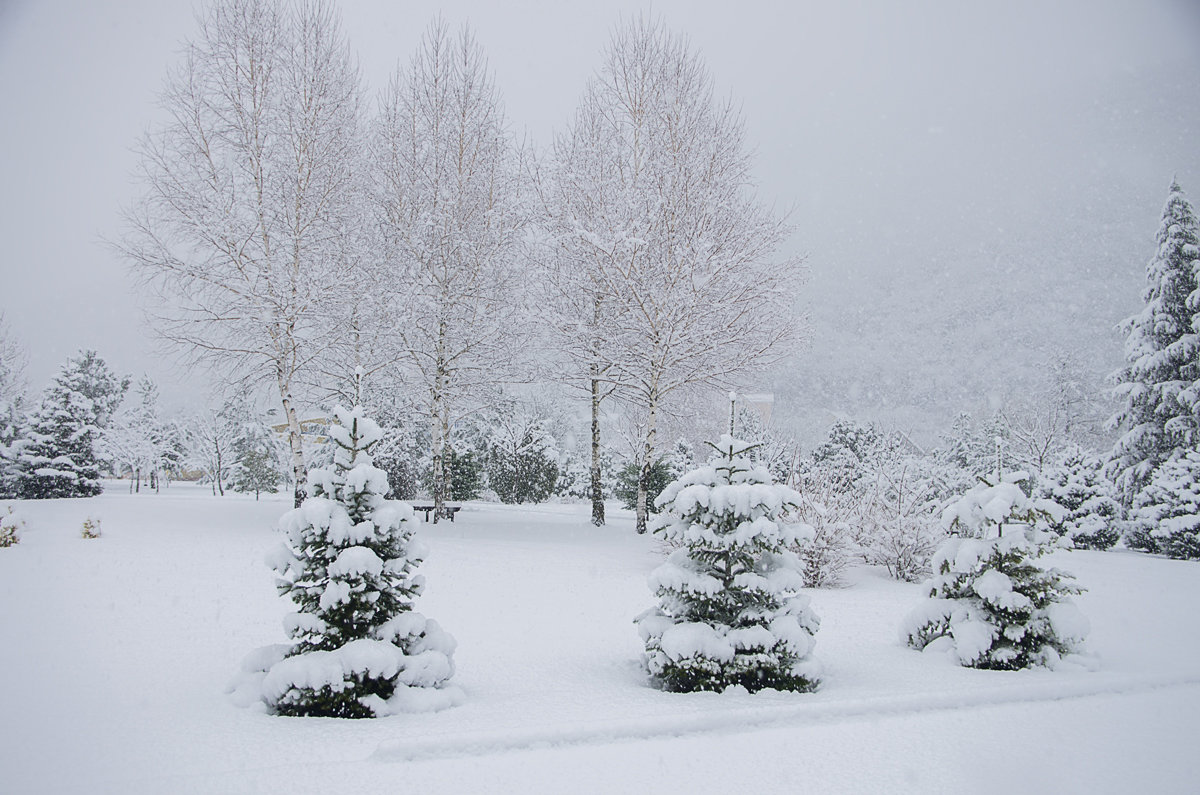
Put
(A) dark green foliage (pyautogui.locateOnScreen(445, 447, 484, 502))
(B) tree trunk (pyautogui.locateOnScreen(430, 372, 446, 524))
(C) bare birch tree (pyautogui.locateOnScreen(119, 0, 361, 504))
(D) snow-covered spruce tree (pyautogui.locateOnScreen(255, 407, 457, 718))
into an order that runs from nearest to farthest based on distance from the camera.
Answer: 1. (D) snow-covered spruce tree (pyautogui.locateOnScreen(255, 407, 457, 718))
2. (C) bare birch tree (pyautogui.locateOnScreen(119, 0, 361, 504))
3. (B) tree trunk (pyautogui.locateOnScreen(430, 372, 446, 524))
4. (A) dark green foliage (pyautogui.locateOnScreen(445, 447, 484, 502))

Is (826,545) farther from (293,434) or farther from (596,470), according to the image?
(293,434)

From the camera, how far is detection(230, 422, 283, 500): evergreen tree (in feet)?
121

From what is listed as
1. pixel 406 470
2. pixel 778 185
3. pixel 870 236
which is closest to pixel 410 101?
pixel 406 470

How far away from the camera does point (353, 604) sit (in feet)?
14.6

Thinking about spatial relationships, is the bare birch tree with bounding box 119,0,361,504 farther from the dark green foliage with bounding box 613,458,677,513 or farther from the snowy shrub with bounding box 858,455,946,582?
the snowy shrub with bounding box 858,455,946,582

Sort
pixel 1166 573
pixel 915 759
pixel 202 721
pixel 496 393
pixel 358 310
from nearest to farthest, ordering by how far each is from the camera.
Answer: pixel 915 759 → pixel 202 721 → pixel 1166 573 → pixel 358 310 → pixel 496 393

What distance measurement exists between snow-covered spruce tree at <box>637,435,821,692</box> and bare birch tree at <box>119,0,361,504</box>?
11051 mm

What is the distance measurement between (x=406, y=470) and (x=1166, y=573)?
24.0 m

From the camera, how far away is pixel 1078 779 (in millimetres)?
3398

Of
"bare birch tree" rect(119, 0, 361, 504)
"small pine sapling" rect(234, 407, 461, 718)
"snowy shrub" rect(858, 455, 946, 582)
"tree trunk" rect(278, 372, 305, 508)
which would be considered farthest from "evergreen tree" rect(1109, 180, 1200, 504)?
"tree trunk" rect(278, 372, 305, 508)

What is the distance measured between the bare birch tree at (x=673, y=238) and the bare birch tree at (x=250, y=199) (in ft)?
19.0

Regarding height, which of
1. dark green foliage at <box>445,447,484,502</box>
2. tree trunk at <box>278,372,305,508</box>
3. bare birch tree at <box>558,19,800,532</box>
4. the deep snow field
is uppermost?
bare birch tree at <box>558,19,800,532</box>

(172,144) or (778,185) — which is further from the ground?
(778,185)

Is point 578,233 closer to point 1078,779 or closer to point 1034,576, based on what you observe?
point 1034,576
